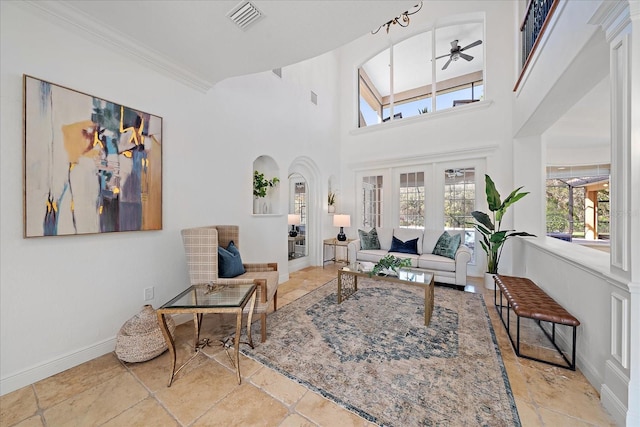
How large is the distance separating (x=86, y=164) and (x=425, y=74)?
6.50 m

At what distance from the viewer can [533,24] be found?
10.1 feet

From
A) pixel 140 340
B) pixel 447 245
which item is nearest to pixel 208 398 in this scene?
pixel 140 340

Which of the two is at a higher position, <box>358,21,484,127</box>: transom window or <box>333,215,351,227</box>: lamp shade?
<box>358,21,484,127</box>: transom window

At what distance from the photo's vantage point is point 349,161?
6.02 meters

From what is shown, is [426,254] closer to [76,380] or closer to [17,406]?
[76,380]

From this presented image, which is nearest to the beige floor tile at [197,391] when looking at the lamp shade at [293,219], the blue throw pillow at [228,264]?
the blue throw pillow at [228,264]

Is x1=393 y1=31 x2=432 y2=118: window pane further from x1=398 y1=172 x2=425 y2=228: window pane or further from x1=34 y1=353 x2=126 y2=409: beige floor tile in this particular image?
x1=34 y1=353 x2=126 y2=409: beige floor tile

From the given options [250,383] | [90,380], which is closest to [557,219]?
[250,383]

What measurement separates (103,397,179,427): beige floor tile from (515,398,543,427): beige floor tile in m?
2.12

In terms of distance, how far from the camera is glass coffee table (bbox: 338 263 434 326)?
2.63 meters

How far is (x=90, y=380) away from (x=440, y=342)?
2964mm

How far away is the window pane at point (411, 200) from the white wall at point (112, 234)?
3.27m

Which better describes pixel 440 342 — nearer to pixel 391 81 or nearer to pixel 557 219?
pixel 391 81

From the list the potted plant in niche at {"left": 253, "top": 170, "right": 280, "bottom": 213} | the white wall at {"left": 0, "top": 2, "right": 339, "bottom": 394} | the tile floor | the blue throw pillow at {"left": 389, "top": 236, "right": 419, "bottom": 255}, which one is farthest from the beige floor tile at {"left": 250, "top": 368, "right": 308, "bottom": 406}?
the blue throw pillow at {"left": 389, "top": 236, "right": 419, "bottom": 255}
